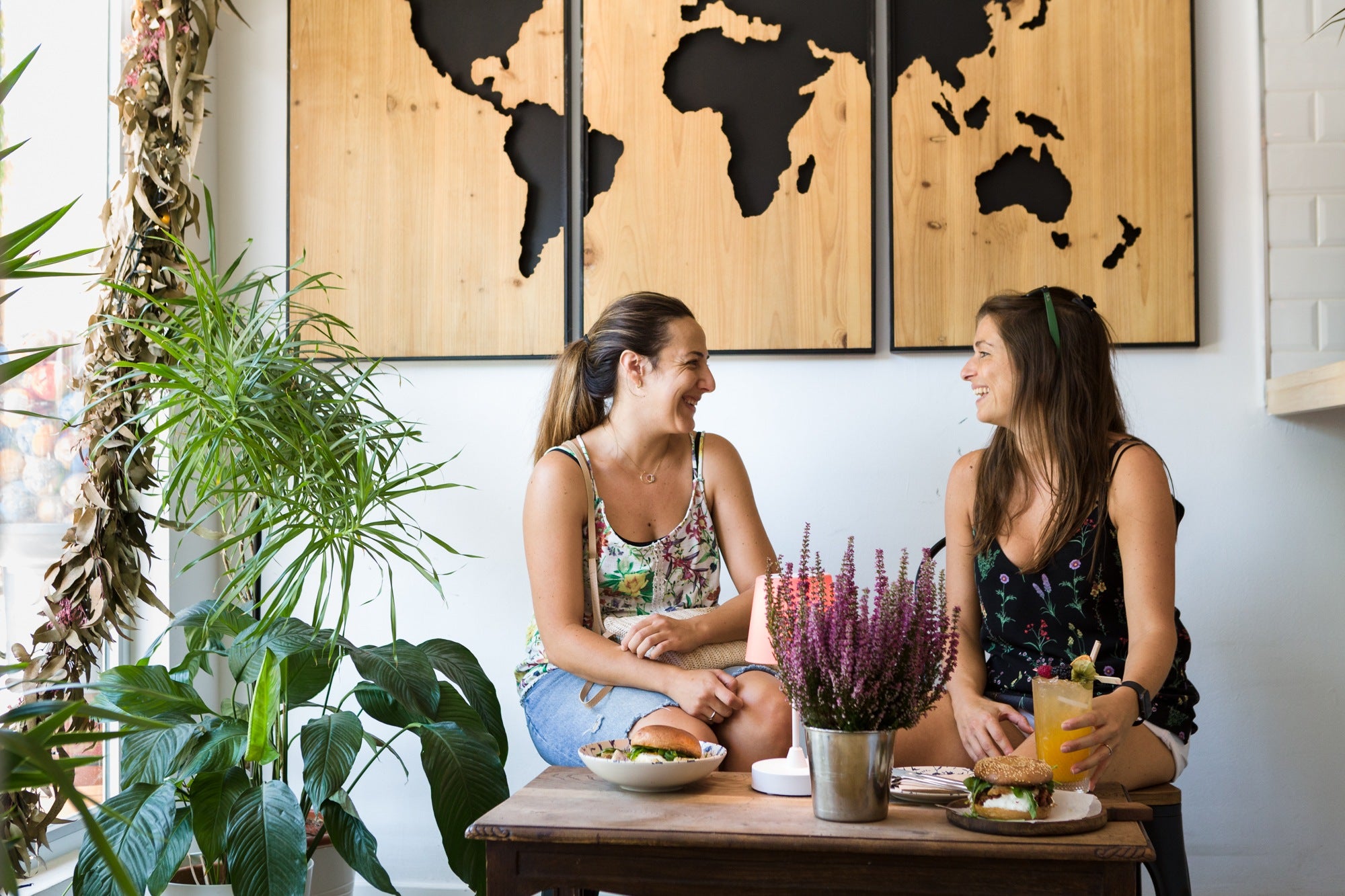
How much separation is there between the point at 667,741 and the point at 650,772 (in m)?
0.07

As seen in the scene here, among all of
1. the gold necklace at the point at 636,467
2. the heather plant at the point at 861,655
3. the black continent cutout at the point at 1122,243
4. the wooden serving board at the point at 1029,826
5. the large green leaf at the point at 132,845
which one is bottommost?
the large green leaf at the point at 132,845

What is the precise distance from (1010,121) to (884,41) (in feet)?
1.15

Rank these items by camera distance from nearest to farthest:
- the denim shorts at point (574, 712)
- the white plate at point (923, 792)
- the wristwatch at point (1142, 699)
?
the white plate at point (923, 792)
the wristwatch at point (1142, 699)
the denim shorts at point (574, 712)

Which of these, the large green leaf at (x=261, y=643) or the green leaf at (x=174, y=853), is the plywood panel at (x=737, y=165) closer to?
the large green leaf at (x=261, y=643)

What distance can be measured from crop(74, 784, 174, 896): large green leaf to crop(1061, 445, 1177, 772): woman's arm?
1.56m

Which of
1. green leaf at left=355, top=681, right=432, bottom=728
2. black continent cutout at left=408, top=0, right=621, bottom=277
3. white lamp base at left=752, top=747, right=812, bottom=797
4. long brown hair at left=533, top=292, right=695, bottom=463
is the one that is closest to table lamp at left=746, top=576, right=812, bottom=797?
white lamp base at left=752, top=747, right=812, bottom=797

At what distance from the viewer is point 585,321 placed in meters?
2.72

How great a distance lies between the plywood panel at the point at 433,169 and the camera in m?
2.73

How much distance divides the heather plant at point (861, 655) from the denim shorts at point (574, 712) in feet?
1.77

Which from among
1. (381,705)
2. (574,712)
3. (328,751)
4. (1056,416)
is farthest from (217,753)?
(1056,416)

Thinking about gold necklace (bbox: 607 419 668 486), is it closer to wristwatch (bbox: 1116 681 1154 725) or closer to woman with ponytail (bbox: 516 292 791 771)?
woman with ponytail (bbox: 516 292 791 771)

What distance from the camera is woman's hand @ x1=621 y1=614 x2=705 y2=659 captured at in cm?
198

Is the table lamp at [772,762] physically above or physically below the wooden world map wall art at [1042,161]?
below

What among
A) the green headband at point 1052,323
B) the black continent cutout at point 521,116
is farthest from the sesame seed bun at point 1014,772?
the black continent cutout at point 521,116
